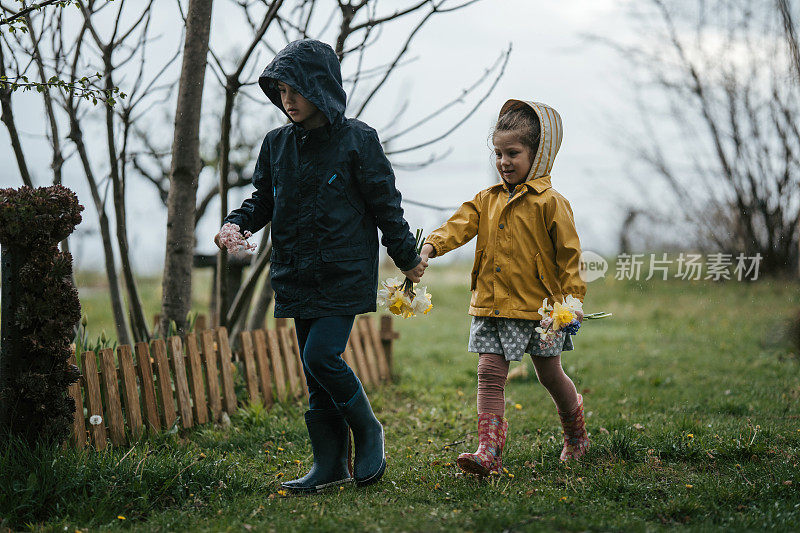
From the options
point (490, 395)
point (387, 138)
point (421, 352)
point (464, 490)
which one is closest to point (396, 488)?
point (464, 490)

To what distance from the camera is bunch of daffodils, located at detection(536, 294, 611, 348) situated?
329cm

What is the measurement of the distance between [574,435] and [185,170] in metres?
3.00

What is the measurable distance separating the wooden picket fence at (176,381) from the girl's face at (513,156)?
240 centimetres

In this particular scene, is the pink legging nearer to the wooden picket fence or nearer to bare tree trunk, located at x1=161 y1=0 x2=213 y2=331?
the wooden picket fence

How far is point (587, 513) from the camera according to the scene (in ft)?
9.50

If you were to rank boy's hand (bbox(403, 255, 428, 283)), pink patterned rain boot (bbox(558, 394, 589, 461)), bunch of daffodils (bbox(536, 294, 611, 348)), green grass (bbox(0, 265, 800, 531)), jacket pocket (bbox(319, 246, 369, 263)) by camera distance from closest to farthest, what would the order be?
1. green grass (bbox(0, 265, 800, 531))
2. jacket pocket (bbox(319, 246, 369, 263))
3. bunch of daffodils (bbox(536, 294, 611, 348))
4. boy's hand (bbox(403, 255, 428, 283))
5. pink patterned rain boot (bbox(558, 394, 589, 461))

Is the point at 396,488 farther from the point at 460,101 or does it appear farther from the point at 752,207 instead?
the point at 752,207

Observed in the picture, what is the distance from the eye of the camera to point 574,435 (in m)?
3.78

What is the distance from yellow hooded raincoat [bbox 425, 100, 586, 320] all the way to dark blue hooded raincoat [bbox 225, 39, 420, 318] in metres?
0.43

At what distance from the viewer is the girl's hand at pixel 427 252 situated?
352cm

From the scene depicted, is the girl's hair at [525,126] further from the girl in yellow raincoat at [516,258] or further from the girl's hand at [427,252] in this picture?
the girl's hand at [427,252]

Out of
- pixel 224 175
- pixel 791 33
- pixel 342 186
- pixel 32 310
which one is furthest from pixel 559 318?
pixel 791 33

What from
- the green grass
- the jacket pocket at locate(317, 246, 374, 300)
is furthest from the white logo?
the jacket pocket at locate(317, 246, 374, 300)

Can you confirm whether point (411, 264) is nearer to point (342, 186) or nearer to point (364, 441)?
point (342, 186)
